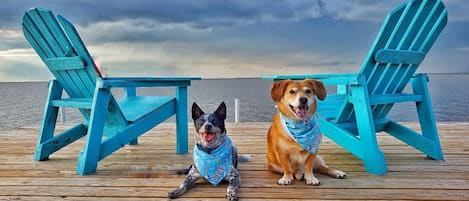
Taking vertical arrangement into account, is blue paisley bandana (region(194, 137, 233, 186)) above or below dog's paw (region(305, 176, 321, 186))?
above

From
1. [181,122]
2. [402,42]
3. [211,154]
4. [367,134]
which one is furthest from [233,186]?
[402,42]

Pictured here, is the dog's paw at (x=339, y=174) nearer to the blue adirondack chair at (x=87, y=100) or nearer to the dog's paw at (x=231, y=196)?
the dog's paw at (x=231, y=196)

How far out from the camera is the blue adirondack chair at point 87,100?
238 cm

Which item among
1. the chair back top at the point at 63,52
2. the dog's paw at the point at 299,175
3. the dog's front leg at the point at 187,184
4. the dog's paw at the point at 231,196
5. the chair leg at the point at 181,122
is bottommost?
the dog's paw at the point at 231,196

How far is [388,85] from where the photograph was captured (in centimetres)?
271

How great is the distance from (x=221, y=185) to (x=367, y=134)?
1.17 metres

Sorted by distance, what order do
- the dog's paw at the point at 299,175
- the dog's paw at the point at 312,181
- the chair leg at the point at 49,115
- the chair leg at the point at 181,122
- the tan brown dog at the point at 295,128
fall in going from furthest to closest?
the chair leg at the point at 181,122, the chair leg at the point at 49,115, the dog's paw at the point at 299,175, the dog's paw at the point at 312,181, the tan brown dog at the point at 295,128

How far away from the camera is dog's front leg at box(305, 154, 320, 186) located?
6.79 feet

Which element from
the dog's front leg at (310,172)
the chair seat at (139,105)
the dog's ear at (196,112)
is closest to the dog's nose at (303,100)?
the dog's front leg at (310,172)

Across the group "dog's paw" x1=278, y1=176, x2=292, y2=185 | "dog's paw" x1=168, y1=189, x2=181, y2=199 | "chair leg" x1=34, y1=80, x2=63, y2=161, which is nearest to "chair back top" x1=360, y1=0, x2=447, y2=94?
"dog's paw" x1=278, y1=176, x2=292, y2=185

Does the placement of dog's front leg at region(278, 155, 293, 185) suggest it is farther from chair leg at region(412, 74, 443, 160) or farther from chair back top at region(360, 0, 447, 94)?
chair leg at region(412, 74, 443, 160)

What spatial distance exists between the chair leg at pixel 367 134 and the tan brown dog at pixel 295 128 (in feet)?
1.55

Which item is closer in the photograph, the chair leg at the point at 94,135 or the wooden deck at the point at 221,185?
the wooden deck at the point at 221,185

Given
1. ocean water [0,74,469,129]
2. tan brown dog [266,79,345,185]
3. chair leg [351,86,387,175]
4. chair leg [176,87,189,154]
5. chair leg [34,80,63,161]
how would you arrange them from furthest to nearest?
ocean water [0,74,469,129] → chair leg [176,87,189,154] → chair leg [34,80,63,161] → chair leg [351,86,387,175] → tan brown dog [266,79,345,185]
